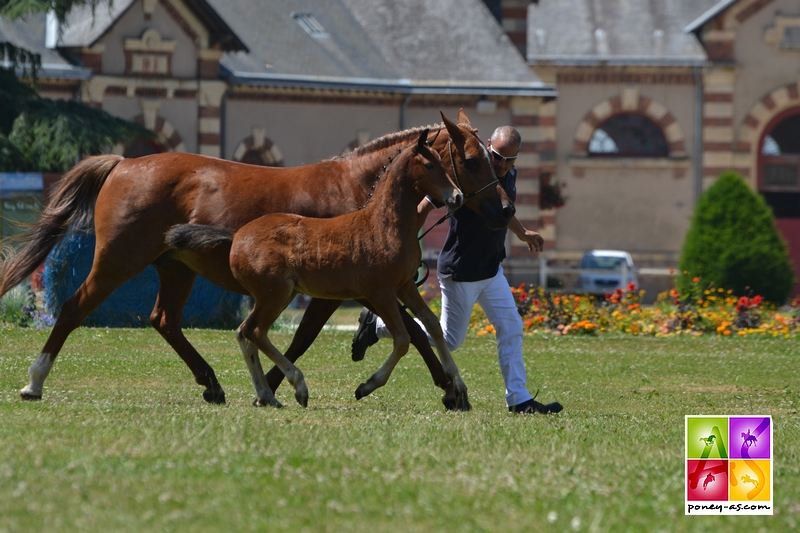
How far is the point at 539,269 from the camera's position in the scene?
3050 centimetres

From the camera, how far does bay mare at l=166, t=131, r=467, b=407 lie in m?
8.55

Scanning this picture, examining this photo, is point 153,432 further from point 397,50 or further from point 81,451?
point 397,50

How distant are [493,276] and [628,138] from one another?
24.4 meters

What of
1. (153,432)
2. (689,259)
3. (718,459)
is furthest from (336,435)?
(689,259)

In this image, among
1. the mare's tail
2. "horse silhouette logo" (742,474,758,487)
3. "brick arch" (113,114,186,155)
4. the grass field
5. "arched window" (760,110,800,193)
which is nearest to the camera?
the grass field

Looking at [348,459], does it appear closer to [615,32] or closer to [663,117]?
[663,117]

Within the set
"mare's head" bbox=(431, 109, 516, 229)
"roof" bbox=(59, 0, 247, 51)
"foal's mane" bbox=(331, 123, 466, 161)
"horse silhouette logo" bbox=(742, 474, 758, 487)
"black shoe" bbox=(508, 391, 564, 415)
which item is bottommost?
"black shoe" bbox=(508, 391, 564, 415)

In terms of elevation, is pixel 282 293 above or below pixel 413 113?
below

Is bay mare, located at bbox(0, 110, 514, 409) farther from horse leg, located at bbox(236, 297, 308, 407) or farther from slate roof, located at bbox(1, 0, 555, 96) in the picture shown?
slate roof, located at bbox(1, 0, 555, 96)

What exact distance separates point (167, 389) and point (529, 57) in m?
23.1

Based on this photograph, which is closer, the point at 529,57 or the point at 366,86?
the point at 366,86

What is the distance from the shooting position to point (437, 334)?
28.8ft

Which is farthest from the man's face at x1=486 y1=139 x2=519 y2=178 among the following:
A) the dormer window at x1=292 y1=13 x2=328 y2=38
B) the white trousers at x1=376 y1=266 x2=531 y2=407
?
the dormer window at x1=292 y1=13 x2=328 y2=38

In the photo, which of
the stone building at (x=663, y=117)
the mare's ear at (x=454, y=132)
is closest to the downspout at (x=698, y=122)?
the stone building at (x=663, y=117)
